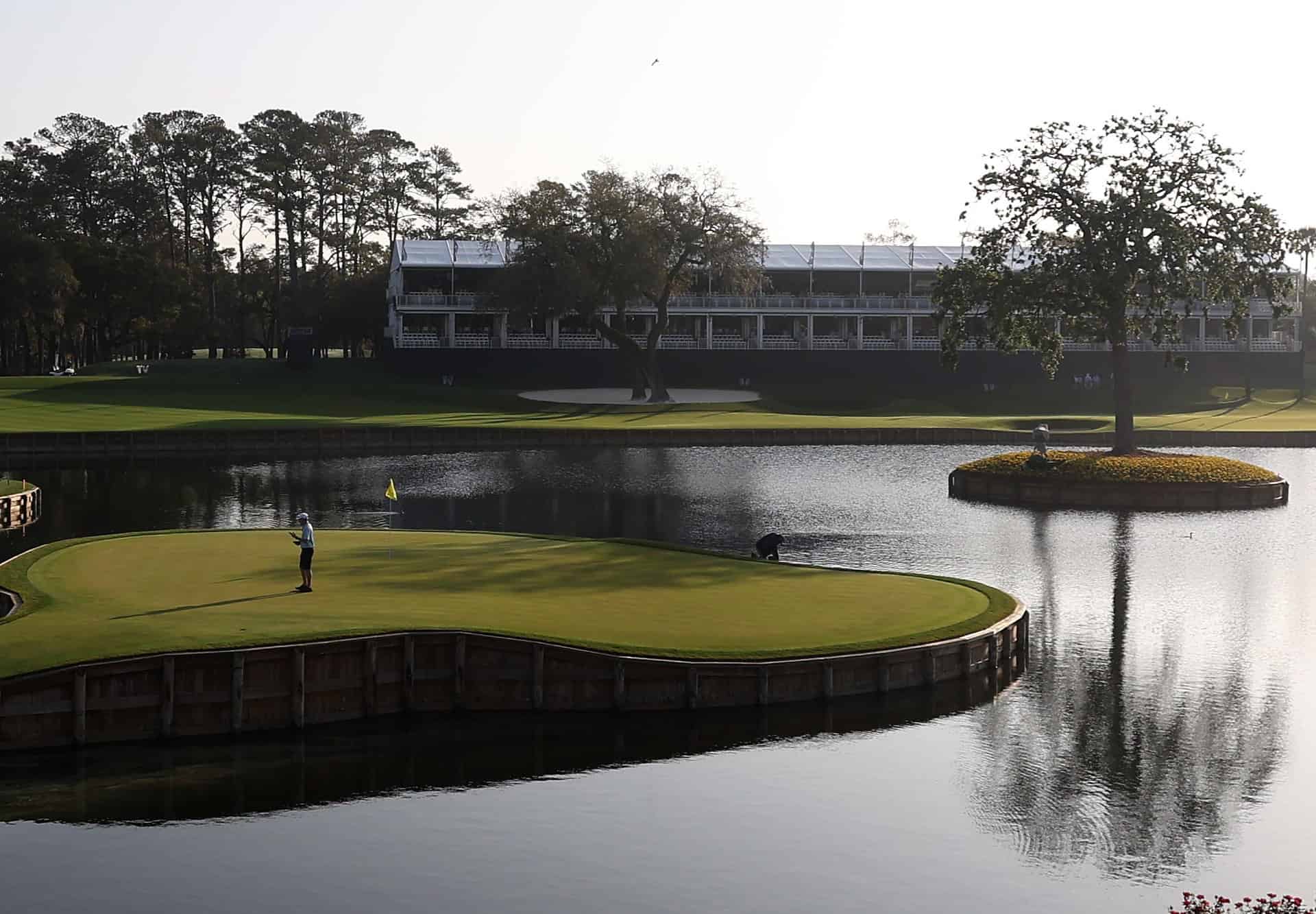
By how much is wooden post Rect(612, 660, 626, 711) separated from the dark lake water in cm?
42

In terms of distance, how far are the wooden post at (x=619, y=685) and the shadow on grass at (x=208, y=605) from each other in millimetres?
8109

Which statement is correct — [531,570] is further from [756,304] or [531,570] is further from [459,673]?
[756,304]

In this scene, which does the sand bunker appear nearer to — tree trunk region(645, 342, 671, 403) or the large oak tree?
tree trunk region(645, 342, 671, 403)

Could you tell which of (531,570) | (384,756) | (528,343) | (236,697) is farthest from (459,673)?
(528,343)

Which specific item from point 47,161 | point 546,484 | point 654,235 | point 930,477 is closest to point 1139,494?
point 930,477

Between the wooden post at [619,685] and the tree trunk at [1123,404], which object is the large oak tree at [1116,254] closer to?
the tree trunk at [1123,404]

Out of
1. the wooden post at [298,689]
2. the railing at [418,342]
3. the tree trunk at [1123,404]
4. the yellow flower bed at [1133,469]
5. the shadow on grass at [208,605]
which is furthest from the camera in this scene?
the railing at [418,342]

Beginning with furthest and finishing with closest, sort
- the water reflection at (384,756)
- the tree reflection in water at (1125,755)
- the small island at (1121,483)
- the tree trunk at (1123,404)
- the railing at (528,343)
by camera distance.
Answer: the railing at (528,343), the tree trunk at (1123,404), the small island at (1121,483), the water reflection at (384,756), the tree reflection in water at (1125,755)

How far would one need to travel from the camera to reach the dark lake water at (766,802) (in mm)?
20719

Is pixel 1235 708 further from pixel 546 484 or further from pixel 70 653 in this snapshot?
pixel 546 484

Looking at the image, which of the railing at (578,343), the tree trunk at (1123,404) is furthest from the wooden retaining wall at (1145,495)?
the railing at (578,343)

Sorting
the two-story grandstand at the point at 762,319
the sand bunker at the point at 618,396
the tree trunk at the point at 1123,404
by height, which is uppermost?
the two-story grandstand at the point at 762,319

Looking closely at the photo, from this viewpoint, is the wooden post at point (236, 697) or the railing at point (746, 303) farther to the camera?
the railing at point (746, 303)

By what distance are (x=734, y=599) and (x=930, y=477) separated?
3653 cm
